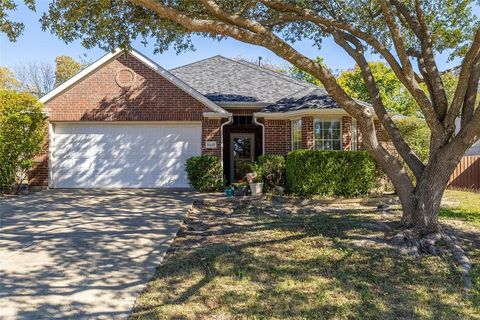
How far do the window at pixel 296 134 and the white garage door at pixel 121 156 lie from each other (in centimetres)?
349

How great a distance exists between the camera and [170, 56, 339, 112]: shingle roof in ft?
46.8

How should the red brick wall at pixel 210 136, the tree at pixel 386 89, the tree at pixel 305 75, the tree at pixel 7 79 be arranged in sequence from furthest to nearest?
the tree at pixel 7 79 → the tree at pixel 305 75 → the tree at pixel 386 89 → the red brick wall at pixel 210 136

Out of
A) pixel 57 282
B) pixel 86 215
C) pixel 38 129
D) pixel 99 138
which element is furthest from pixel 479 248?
pixel 38 129

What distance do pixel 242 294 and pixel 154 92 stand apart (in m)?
10.7

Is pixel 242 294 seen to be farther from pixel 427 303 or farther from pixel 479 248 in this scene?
pixel 479 248

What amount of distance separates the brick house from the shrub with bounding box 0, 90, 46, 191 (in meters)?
0.81

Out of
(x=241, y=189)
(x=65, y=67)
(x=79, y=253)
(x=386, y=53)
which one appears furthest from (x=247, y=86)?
(x=65, y=67)

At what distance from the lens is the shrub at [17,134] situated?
12.4 m

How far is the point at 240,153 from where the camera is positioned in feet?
53.6

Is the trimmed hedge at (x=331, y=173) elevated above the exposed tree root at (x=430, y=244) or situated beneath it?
elevated above

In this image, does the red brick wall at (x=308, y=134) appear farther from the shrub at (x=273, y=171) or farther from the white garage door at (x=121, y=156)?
the white garage door at (x=121, y=156)

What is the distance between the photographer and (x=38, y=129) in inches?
520

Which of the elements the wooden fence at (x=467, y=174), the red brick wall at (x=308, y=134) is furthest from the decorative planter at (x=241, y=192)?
the wooden fence at (x=467, y=174)

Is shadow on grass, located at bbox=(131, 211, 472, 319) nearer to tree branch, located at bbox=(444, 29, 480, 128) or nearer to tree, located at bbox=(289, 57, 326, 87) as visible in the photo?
tree branch, located at bbox=(444, 29, 480, 128)
